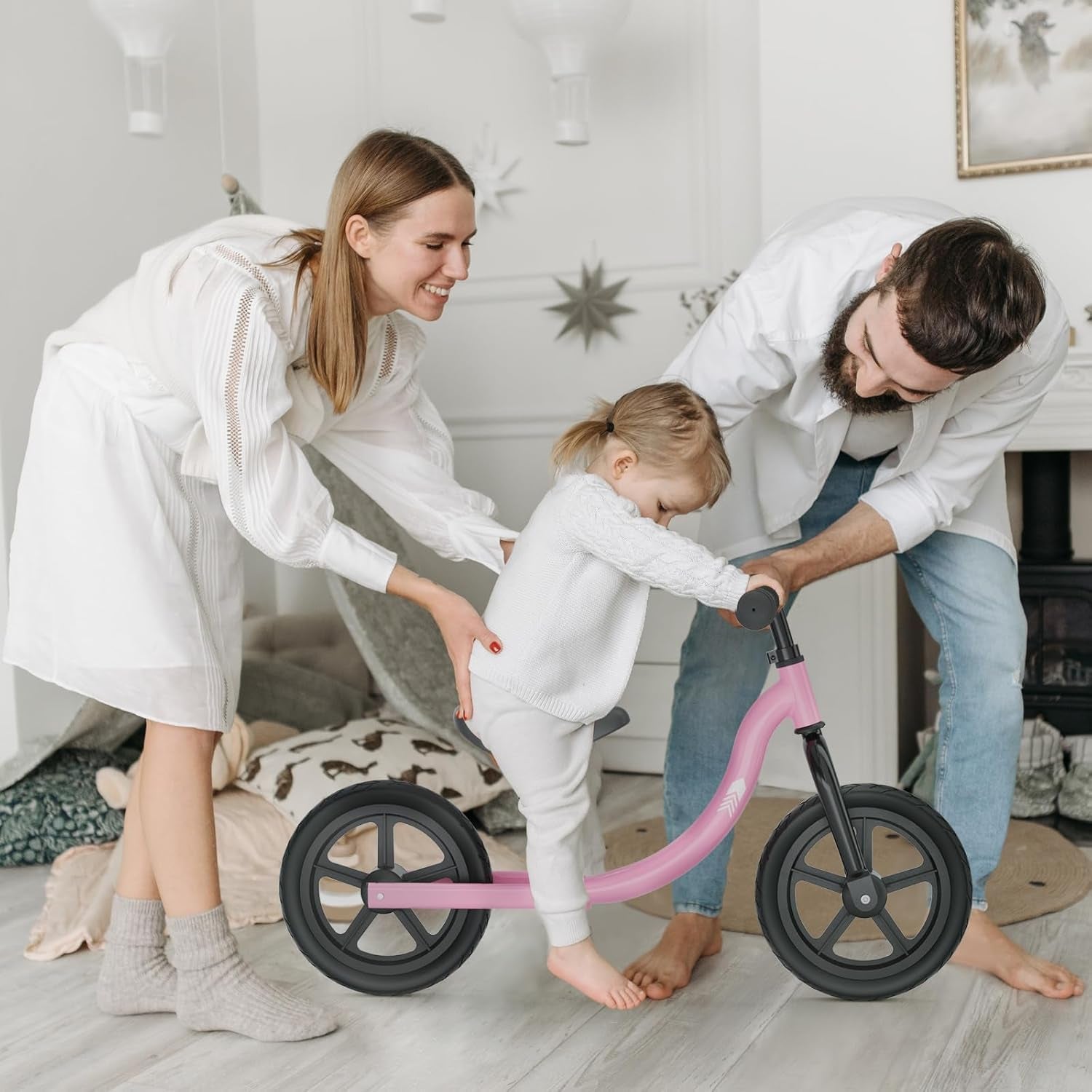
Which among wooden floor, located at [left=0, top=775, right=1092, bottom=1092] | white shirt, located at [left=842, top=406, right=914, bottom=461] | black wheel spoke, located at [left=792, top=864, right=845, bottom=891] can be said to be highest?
white shirt, located at [left=842, top=406, right=914, bottom=461]

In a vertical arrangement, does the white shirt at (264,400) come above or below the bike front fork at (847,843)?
above

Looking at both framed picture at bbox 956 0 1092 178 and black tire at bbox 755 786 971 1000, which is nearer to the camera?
black tire at bbox 755 786 971 1000

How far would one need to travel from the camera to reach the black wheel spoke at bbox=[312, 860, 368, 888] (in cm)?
193

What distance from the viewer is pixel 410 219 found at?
1771 millimetres

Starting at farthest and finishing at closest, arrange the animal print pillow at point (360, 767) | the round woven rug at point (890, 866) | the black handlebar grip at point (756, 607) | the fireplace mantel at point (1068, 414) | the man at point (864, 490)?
1. the fireplace mantel at point (1068, 414)
2. the animal print pillow at point (360, 767)
3. the round woven rug at point (890, 866)
4. the man at point (864, 490)
5. the black handlebar grip at point (756, 607)

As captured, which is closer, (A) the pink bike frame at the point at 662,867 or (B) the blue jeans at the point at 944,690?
(A) the pink bike frame at the point at 662,867

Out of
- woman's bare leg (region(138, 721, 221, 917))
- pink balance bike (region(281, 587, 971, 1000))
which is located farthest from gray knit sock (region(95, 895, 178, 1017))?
pink balance bike (region(281, 587, 971, 1000))

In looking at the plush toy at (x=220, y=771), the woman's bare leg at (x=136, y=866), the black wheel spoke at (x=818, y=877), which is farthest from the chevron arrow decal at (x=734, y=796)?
the plush toy at (x=220, y=771)

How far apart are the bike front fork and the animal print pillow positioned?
3.50 feet

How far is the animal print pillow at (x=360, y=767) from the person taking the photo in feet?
8.87

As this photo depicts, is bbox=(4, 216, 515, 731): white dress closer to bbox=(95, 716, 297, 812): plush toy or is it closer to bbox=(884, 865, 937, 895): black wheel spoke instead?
bbox=(884, 865, 937, 895): black wheel spoke

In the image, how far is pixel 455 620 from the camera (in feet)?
5.86

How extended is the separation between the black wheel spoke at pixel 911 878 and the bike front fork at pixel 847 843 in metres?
0.03

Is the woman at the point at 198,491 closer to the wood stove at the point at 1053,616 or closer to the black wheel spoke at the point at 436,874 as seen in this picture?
the black wheel spoke at the point at 436,874
